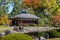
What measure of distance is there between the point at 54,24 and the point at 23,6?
1478 cm

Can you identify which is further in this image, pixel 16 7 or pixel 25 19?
pixel 16 7

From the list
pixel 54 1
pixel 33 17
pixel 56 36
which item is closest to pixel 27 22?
pixel 33 17

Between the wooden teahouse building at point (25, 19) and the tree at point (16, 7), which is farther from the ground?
the tree at point (16, 7)

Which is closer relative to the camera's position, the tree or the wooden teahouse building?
the wooden teahouse building

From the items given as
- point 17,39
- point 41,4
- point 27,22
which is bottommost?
point 27,22

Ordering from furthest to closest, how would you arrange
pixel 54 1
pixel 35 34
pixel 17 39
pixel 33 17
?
pixel 54 1 < pixel 33 17 < pixel 35 34 < pixel 17 39

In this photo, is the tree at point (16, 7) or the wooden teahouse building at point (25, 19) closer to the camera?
the wooden teahouse building at point (25, 19)

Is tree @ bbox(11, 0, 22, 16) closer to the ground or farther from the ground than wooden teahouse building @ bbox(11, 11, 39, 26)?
farther from the ground

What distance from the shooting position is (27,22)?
192 ft

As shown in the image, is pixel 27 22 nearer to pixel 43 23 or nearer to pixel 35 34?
pixel 43 23

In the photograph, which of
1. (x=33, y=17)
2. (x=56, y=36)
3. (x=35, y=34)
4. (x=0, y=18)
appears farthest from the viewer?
(x=33, y=17)

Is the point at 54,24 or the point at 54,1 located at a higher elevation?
the point at 54,1

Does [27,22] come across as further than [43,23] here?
Yes

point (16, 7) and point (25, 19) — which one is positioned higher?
point (16, 7)
